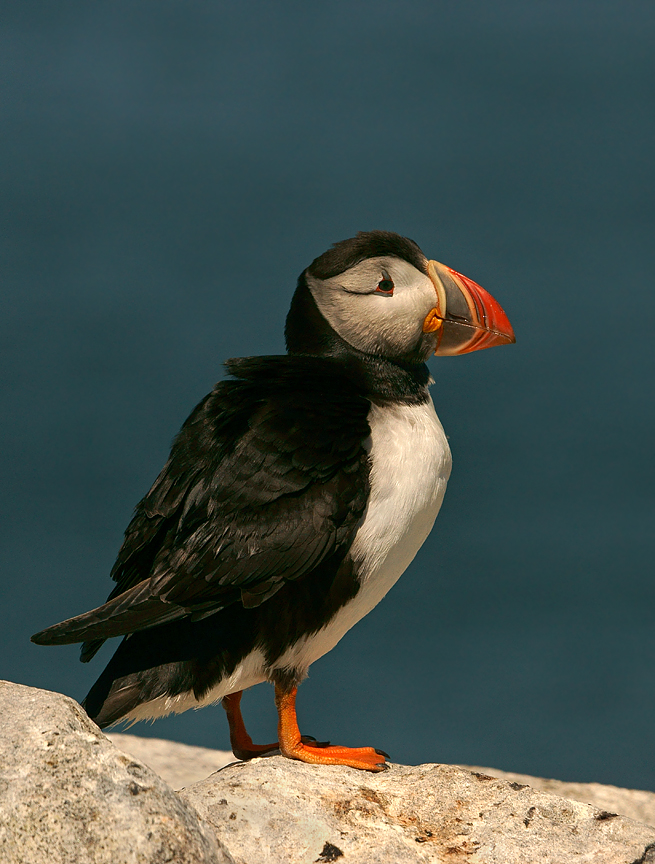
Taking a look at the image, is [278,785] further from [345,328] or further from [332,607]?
[345,328]

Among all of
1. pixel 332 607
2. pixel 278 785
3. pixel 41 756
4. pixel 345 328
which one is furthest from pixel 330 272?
pixel 41 756

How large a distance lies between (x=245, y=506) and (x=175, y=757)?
3.40 metres

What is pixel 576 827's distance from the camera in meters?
2.65

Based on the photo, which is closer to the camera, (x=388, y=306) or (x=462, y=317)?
(x=388, y=306)

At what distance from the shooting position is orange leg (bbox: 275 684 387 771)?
3053 millimetres

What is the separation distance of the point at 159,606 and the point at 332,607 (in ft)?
1.80

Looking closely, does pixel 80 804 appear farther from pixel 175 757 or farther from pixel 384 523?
pixel 175 757

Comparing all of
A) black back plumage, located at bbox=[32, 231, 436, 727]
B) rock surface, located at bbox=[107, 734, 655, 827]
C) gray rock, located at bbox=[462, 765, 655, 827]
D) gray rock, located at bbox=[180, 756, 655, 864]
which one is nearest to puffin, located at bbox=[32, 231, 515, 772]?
black back plumage, located at bbox=[32, 231, 436, 727]

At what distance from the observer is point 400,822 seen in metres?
2.67

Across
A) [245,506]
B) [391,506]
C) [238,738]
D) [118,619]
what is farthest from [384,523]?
[238,738]

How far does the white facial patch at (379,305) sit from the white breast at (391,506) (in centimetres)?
23

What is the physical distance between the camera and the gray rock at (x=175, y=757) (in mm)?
5309

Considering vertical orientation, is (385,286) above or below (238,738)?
above

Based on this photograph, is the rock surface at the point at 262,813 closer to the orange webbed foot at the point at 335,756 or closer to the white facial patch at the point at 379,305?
the orange webbed foot at the point at 335,756
